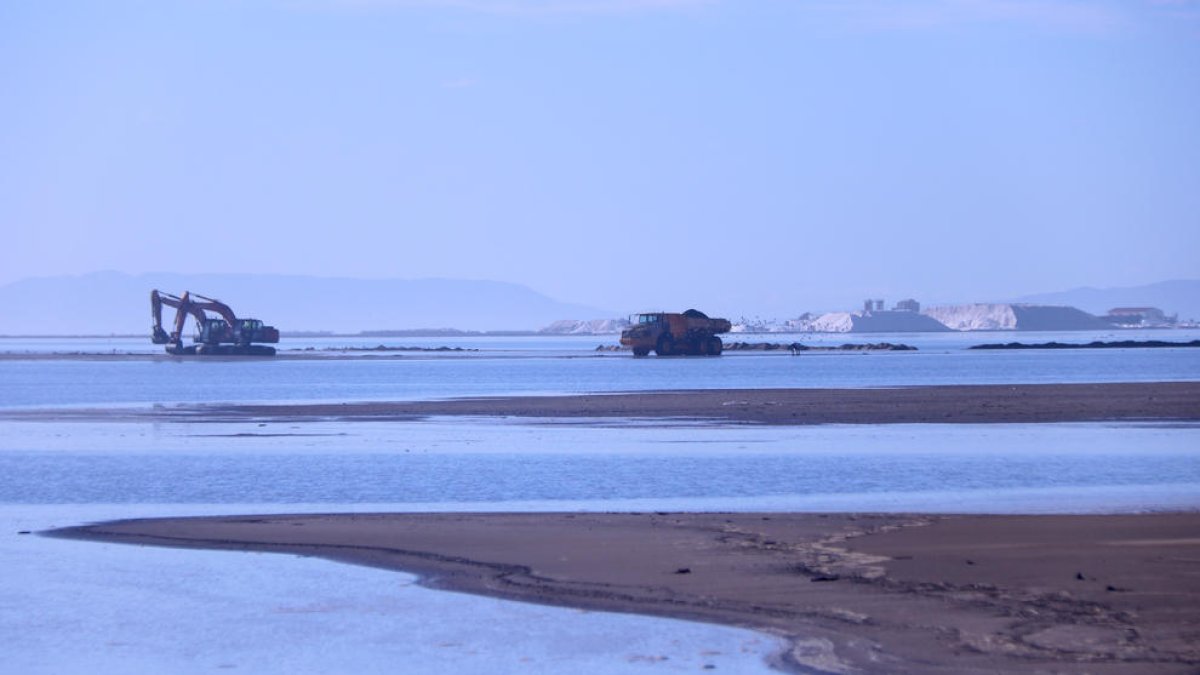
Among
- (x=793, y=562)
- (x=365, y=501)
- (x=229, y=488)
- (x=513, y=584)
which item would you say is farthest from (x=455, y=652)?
(x=229, y=488)

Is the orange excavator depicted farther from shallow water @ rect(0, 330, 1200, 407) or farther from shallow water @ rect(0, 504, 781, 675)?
shallow water @ rect(0, 504, 781, 675)

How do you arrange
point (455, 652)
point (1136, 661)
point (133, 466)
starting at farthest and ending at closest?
point (133, 466) → point (455, 652) → point (1136, 661)

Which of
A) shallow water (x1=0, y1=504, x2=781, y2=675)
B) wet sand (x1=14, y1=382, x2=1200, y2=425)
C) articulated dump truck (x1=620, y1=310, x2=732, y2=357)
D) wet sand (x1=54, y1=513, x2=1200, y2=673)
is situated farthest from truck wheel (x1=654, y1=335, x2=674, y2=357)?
shallow water (x1=0, y1=504, x2=781, y2=675)

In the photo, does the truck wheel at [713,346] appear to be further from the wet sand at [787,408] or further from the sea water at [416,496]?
the sea water at [416,496]

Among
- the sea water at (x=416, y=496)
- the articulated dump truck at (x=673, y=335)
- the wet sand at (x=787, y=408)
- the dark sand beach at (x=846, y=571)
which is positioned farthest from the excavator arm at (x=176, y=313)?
the dark sand beach at (x=846, y=571)

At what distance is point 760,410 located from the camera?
35.8 m

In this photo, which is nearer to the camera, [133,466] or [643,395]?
[133,466]

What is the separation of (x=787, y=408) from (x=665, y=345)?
53.5 metres

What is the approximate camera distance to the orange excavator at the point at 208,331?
3674 inches

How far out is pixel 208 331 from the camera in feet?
311

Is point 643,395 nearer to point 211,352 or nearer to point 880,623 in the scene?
point 880,623

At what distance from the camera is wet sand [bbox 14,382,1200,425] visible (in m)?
32.9

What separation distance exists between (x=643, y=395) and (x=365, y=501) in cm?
2558

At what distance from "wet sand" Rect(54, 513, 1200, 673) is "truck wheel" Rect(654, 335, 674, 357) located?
7232 centimetres
